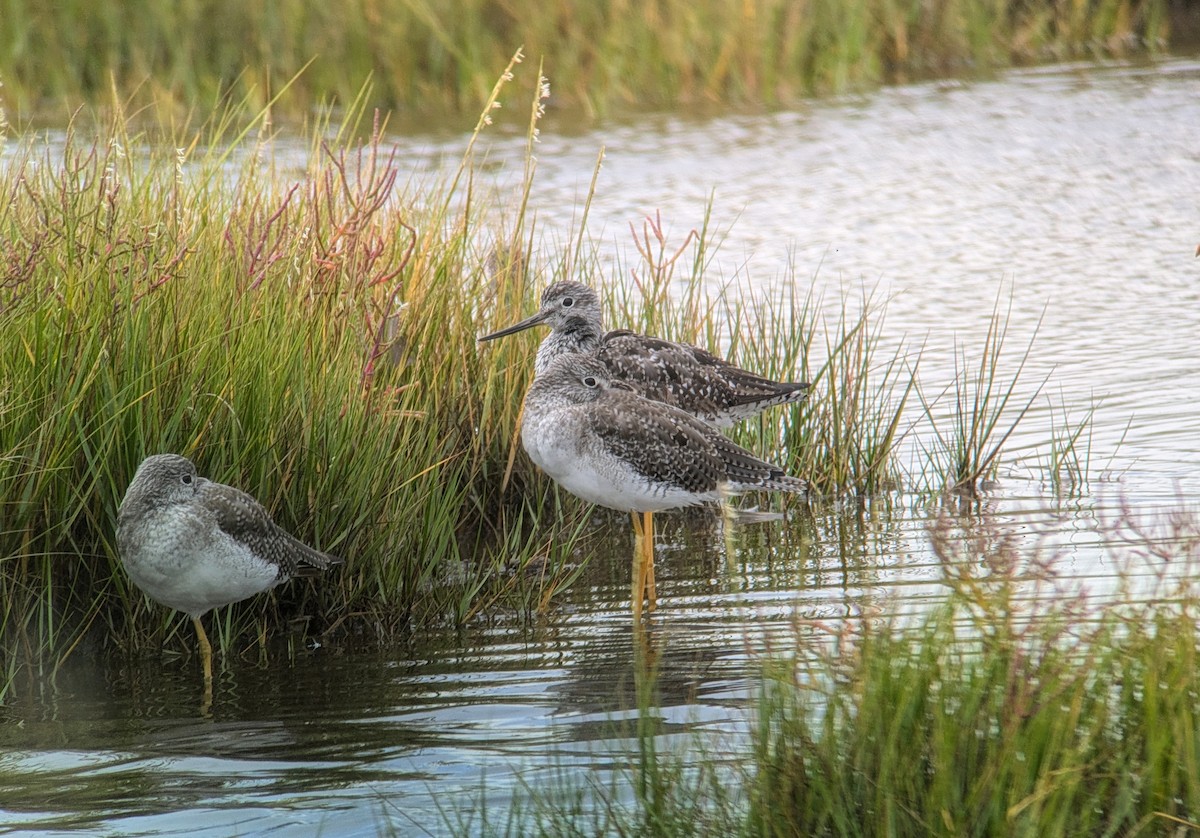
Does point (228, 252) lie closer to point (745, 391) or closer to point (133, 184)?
point (133, 184)

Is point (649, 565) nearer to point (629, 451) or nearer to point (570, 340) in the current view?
point (629, 451)

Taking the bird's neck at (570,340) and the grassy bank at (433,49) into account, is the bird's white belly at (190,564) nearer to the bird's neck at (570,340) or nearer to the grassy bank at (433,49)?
the bird's neck at (570,340)

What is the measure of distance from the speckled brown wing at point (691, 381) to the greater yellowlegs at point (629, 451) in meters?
0.55

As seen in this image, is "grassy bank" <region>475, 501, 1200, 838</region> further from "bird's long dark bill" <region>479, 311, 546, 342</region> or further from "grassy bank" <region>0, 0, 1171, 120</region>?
"grassy bank" <region>0, 0, 1171, 120</region>

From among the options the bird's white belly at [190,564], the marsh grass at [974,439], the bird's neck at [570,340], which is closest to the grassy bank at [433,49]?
the marsh grass at [974,439]

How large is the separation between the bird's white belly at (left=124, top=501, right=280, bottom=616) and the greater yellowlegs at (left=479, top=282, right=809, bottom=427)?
2363mm

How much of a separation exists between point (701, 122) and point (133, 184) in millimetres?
12806

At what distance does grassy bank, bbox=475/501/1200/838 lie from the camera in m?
3.73

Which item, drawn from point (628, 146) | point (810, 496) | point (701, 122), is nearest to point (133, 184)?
point (810, 496)

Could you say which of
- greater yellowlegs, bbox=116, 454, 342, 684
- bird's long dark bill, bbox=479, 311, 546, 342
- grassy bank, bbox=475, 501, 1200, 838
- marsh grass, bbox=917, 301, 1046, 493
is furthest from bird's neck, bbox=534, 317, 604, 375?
grassy bank, bbox=475, 501, 1200, 838

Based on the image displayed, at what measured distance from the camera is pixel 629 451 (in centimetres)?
689

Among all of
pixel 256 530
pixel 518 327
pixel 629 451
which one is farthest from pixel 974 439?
pixel 256 530

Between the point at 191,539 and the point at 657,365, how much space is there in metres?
3.01

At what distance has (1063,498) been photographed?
812 centimetres
